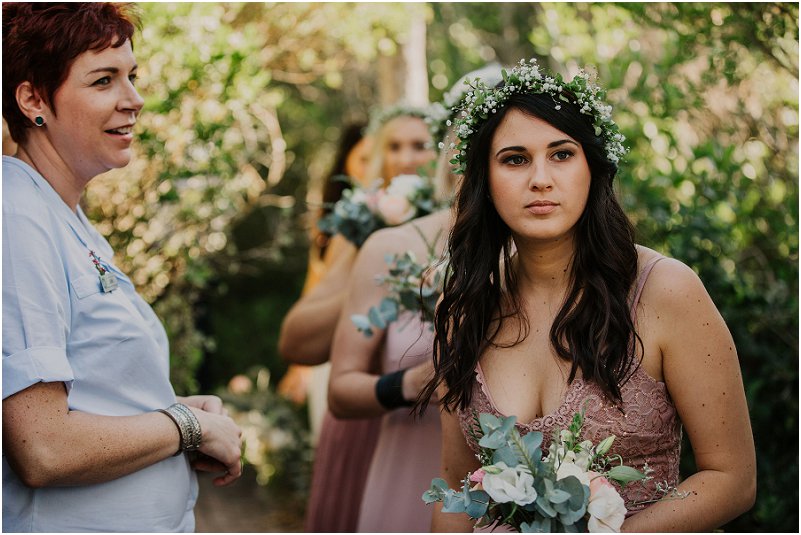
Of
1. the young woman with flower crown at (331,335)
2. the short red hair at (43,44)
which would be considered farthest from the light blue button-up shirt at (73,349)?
the young woman with flower crown at (331,335)

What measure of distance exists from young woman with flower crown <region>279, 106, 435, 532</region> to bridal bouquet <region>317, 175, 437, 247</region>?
0.25 m

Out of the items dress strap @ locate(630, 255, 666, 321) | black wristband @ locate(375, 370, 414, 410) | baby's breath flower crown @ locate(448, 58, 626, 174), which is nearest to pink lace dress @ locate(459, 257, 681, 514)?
dress strap @ locate(630, 255, 666, 321)

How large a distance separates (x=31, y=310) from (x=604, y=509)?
1393 millimetres

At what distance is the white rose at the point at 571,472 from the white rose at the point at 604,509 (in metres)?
0.03

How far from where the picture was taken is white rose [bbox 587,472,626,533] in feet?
6.25

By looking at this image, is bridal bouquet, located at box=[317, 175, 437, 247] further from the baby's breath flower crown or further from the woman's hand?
the woman's hand

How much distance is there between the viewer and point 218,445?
2.51 metres

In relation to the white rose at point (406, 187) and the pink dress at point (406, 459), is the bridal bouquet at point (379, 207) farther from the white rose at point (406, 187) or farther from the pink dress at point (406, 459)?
the pink dress at point (406, 459)

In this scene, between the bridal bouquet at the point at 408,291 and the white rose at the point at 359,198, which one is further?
the white rose at the point at 359,198

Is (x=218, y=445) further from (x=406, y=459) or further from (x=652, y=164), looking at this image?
(x=652, y=164)

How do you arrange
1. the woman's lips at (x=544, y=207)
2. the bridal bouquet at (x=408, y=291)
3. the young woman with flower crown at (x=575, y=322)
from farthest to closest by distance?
the bridal bouquet at (x=408, y=291), the woman's lips at (x=544, y=207), the young woman with flower crown at (x=575, y=322)

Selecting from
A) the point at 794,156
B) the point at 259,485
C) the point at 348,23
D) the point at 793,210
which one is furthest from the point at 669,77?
the point at 259,485

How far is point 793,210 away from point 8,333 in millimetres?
3429

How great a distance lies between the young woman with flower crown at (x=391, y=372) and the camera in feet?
10.7
